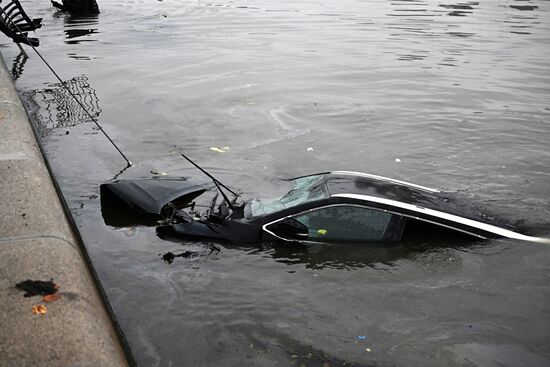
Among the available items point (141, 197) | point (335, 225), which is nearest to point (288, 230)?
point (335, 225)

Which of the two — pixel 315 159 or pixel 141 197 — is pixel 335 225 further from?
pixel 315 159

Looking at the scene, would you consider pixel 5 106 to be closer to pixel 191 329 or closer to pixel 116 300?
pixel 116 300

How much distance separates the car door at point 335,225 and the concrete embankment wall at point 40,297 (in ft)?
7.80

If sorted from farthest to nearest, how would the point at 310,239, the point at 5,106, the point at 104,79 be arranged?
the point at 104,79, the point at 5,106, the point at 310,239

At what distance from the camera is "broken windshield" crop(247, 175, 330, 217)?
22.2ft

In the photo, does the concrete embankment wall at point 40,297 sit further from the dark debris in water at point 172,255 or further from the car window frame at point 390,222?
the car window frame at point 390,222

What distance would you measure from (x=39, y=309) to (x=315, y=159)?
23.6ft

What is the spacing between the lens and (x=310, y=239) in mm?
6961

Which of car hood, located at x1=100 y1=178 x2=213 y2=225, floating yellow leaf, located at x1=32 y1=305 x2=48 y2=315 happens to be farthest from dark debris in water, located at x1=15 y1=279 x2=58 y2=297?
car hood, located at x1=100 y1=178 x2=213 y2=225

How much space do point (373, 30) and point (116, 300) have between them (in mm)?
22884

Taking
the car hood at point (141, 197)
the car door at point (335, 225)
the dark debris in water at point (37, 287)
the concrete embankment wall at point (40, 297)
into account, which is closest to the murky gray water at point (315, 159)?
the car door at point (335, 225)

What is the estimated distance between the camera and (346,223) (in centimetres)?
667

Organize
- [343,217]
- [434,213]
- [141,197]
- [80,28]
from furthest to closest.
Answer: [80,28]
[141,197]
[343,217]
[434,213]

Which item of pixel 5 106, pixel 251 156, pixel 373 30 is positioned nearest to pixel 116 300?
pixel 251 156
